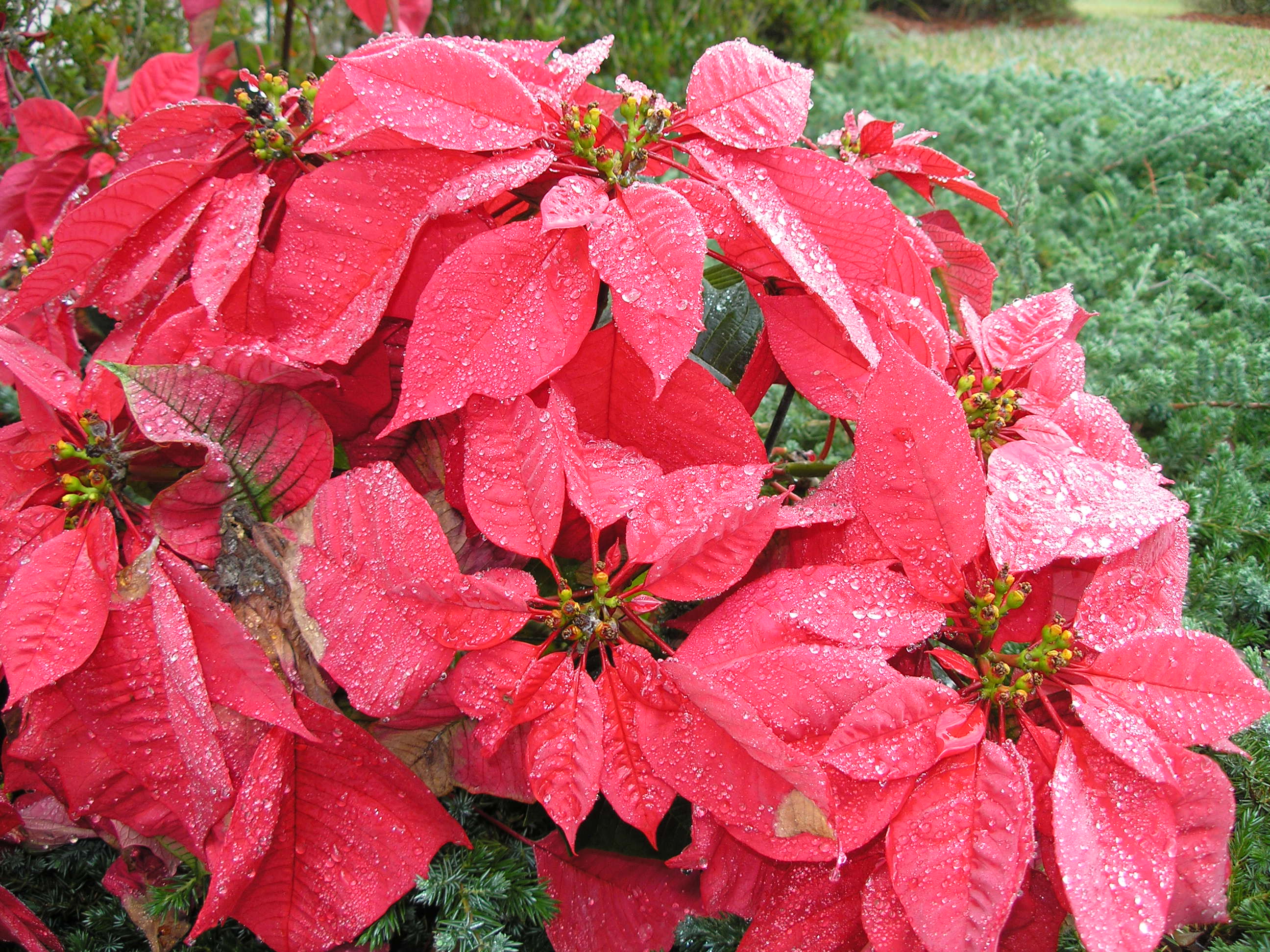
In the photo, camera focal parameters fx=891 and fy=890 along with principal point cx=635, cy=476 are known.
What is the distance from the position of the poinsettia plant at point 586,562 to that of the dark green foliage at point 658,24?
1.95 m

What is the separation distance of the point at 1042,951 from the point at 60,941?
680 mm

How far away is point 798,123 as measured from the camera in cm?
53

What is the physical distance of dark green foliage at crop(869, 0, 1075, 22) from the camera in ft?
5.23

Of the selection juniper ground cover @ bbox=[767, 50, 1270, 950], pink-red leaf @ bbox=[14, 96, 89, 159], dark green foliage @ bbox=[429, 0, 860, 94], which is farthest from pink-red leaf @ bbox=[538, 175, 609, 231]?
dark green foliage @ bbox=[429, 0, 860, 94]

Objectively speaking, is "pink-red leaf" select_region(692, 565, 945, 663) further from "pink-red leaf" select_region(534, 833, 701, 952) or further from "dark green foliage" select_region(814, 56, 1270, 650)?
"dark green foliage" select_region(814, 56, 1270, 650)

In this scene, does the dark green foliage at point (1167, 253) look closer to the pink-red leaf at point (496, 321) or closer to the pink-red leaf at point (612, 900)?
the pink-red leaf at point (612, 900)

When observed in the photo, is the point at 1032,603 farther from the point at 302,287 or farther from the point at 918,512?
the point at 302,287

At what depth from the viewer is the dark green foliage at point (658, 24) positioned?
7.82 ft

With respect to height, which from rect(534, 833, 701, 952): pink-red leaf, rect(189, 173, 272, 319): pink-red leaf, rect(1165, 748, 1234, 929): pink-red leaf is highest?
rect(189, 173, 272, 319): pink-red leaf

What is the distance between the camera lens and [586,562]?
58 cm

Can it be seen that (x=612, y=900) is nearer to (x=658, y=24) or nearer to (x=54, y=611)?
(x=54, y=611)

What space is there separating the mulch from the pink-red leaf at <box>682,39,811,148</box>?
0.73 m

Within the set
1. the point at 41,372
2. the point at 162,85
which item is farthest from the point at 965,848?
the point at 162,85

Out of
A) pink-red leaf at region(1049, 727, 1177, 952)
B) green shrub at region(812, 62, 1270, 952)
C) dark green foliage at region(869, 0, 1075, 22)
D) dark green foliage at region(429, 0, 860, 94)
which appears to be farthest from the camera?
dark green foliage at region(429, 0, 860, 94)
